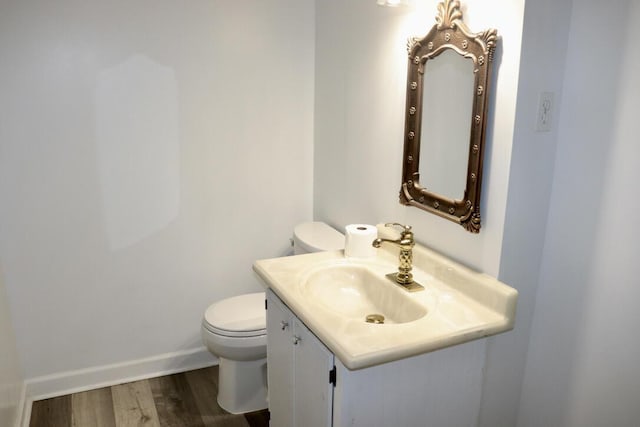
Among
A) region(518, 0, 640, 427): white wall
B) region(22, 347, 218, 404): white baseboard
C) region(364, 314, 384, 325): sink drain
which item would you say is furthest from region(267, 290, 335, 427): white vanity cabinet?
region(22, 347, 218, 404): white baseboard

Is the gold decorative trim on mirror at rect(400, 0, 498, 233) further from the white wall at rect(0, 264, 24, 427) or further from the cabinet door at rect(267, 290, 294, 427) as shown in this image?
the white wall at rect(0, 264, 24, 427)

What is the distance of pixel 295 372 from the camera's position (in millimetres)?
1848

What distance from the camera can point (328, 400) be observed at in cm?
159

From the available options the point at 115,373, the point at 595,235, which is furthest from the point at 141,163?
Answer: the point at 595,235

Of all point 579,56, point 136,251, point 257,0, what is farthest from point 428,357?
point 257,0

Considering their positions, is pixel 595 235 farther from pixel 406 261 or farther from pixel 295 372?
pixel 295 372

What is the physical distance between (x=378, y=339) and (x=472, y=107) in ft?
2.60

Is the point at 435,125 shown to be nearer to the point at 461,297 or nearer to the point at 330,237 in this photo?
the point at 461,297

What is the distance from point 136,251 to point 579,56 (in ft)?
7.05

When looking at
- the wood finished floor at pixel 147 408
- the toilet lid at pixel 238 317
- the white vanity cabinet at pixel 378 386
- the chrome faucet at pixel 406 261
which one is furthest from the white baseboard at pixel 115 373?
the chrome faucet at pixel 406 261

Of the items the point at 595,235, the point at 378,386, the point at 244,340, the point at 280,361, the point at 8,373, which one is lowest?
the point at 8,373

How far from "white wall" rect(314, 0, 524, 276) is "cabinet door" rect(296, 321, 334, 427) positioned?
0.59 m

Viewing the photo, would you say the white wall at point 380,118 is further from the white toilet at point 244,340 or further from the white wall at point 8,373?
the white wall at point 8,373

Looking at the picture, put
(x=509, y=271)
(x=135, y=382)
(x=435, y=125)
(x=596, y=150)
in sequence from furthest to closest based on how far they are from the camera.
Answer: (x=135, y=382)
(x=435, y=125)
(x=509, y=271)
(x=596, y=150)
